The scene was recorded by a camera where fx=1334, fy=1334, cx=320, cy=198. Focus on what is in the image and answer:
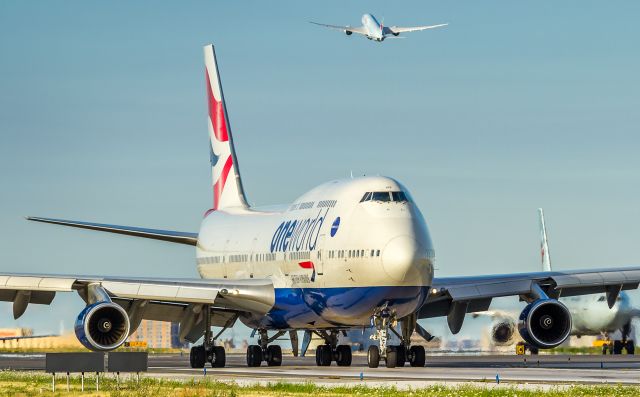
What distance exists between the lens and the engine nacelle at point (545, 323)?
1665 inches

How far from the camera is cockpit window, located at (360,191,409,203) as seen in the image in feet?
131

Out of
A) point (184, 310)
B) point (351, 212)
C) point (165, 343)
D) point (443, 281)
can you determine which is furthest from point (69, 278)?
point (165, 343)

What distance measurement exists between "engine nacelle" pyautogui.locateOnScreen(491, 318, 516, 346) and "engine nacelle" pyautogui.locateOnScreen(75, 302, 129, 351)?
35.7 m

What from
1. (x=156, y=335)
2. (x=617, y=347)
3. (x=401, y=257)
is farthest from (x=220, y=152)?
(x=156, y=335)

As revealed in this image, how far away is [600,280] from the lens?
44094mm

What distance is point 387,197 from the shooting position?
3988 cm

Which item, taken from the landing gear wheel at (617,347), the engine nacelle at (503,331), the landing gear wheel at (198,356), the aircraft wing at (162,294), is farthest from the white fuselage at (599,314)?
the landing gear wheel at (198,356)

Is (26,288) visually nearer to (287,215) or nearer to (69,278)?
(69,278)

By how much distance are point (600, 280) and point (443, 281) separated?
521cm

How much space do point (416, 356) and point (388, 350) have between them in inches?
59.9

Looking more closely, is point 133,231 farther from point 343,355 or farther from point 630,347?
point 630,347

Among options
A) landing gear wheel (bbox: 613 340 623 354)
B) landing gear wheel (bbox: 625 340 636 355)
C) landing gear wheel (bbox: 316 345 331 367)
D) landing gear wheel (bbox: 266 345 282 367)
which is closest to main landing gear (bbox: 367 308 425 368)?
landing gear wheel (bbox: 316 345 331 367)

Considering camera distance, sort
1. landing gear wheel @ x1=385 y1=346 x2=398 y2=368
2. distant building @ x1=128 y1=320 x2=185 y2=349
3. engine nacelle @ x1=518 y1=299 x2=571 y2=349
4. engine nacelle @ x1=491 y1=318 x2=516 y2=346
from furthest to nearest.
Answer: distant building @ x1=128 y1=320 x2=185 y2=349, engine nacelle @ x1=491 y1=318 x2=516 y2=346, engine nacelle @ x1=518 y1=299 x2=571 y2=349, landing gear wheel @ x1=385 y1=346 x2=398 y2=368

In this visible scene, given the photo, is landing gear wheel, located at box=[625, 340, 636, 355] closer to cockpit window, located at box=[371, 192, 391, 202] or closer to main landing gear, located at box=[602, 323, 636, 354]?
main landing gear, located at box=[602, 323, 636, 354]
